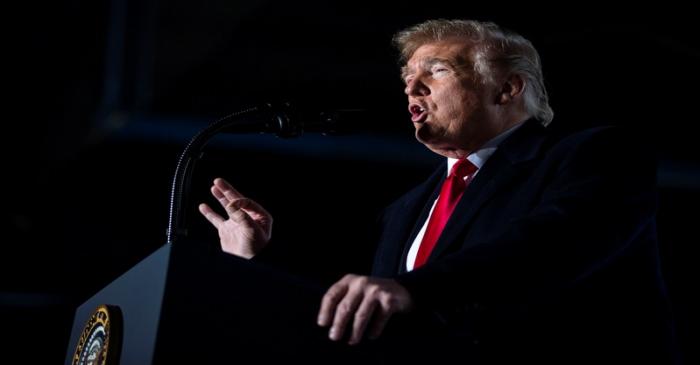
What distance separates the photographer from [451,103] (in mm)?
1968

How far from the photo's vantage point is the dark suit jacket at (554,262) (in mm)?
1115

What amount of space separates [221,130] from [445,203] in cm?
52

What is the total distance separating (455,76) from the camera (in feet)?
6.57

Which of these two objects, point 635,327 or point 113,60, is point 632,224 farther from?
point 113,60

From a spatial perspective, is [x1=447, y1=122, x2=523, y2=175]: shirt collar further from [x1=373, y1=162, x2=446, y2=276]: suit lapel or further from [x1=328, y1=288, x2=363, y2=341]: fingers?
[x1=328, y1=288, x2=363, y2=341]: fingers

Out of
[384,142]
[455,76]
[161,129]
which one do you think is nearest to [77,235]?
[161,129]

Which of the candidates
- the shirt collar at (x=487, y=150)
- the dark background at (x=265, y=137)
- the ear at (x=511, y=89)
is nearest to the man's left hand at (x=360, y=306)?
the shirt collar at (x=487, y=150)

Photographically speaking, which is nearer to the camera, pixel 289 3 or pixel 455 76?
pixel 455 76

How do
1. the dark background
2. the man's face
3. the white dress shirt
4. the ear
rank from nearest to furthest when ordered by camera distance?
the white dress shirt
the man's face
the ear
the dark background

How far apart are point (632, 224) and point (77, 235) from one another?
384 centimetres

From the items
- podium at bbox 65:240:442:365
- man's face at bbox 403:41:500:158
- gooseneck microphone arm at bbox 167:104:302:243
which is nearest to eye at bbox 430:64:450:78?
man's face at bbox 403:41:500:158

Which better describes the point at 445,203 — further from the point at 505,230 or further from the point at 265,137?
the point at 265,137

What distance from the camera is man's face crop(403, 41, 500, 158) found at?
1.95 metres

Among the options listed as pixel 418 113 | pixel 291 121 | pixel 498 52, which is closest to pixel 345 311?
pixel 291 121
